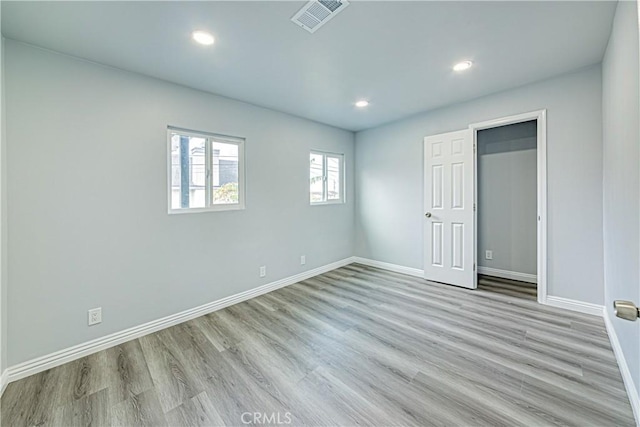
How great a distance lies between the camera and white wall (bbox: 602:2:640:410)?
1.44 m

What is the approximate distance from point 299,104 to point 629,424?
3.82 metres

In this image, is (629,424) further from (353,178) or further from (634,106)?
(353,178)

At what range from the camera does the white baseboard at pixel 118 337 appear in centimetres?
197

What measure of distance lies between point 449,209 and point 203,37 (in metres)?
3.46

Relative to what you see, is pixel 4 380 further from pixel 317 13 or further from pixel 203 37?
pixel 317 13

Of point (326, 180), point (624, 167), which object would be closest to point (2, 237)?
point (326, 180)

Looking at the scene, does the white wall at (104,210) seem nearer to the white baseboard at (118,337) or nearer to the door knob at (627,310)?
the white baseboard at (118,337)

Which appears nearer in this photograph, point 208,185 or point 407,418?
point 407,418

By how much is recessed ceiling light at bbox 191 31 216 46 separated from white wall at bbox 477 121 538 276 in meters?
4.10

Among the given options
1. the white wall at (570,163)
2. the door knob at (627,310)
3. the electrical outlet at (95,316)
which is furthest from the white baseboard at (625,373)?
the electrical outlet at (95,316)

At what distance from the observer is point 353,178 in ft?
16.4

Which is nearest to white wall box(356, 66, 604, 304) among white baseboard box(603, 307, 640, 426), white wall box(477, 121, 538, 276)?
white baseboard box(603, 307, 640, 426)

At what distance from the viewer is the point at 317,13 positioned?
1.79m

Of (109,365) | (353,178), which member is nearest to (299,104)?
(353,178)
